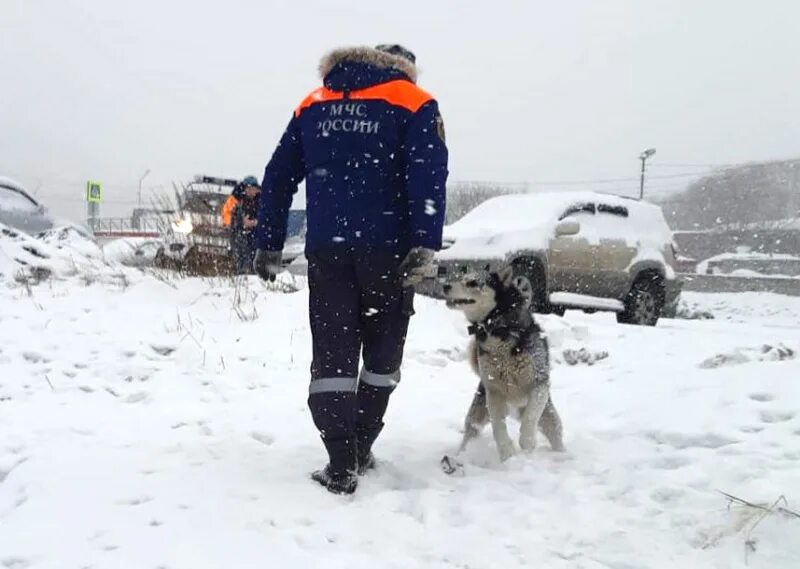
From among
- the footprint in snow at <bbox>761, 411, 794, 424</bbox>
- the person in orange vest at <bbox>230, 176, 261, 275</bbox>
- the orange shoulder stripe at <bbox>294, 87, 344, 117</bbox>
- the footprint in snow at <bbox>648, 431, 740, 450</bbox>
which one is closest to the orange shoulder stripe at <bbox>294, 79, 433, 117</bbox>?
the orange shoulder stripe at <bbox>294, 87, 344, 117</bbox>

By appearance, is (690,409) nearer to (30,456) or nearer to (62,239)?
(30,456)

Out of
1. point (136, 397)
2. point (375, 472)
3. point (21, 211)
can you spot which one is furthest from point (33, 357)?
point (21, 211)

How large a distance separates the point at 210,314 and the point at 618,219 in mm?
5711

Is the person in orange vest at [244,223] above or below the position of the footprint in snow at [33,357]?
above

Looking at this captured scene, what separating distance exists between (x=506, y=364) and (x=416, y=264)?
98cm

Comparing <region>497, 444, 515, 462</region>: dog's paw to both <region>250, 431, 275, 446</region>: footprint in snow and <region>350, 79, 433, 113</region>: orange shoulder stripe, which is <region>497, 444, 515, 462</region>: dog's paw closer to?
<region>250, 431, 275, 446</region>: footprint in snow

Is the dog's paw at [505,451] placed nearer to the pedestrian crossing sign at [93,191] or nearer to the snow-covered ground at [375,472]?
the snow-covered ground at [375,472]

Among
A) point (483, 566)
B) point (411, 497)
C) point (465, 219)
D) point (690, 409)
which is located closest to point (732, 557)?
point (483, 566)

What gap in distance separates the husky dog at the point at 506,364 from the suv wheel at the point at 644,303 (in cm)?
536

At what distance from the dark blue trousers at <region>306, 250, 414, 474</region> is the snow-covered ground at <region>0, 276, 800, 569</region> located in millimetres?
288

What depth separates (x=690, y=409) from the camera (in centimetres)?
338

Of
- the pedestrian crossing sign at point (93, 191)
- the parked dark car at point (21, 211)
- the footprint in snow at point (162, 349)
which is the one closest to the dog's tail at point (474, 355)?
the footprint in snow at point (162, 349)

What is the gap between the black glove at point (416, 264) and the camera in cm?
264

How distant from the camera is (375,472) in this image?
2.93m
